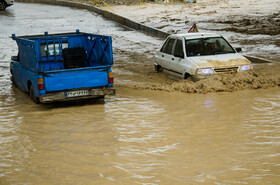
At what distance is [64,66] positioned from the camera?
11641 mm

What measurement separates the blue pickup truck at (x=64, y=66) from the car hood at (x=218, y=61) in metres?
2.24

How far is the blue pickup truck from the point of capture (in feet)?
31.4

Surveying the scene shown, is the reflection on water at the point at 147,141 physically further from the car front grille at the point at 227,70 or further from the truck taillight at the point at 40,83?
the car front grille at the point at 227,70

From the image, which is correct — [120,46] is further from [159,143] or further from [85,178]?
[85,178]

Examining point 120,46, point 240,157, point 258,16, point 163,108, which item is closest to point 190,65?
point 163,108

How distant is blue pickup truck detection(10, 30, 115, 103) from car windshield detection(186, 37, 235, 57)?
2.34 m

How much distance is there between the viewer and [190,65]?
1091 cm

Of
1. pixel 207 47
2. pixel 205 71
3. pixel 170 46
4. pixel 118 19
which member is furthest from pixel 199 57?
pixel 118 19

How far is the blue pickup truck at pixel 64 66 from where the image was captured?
957 centimetres

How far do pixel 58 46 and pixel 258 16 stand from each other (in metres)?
16.3

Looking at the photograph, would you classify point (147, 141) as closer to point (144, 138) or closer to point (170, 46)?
point (144, 138)

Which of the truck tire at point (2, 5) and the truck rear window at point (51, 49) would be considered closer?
the truck rear window at point (51, 49)

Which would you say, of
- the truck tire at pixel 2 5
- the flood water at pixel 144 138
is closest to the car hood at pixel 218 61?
the flood water at pixel 144 138

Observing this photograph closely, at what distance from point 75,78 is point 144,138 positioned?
3010 mm
